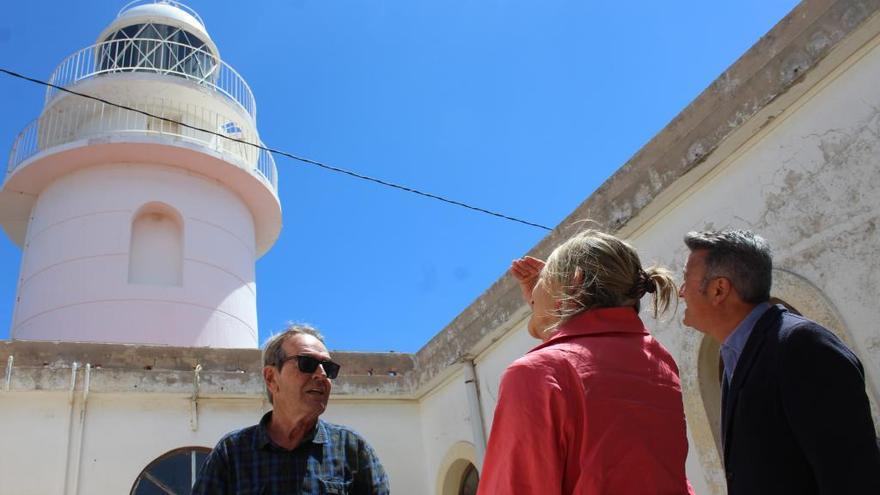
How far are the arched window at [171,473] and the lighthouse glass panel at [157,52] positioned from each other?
764cm

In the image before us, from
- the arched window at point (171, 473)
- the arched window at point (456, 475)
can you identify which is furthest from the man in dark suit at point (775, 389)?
the arched window at point (171, 473)

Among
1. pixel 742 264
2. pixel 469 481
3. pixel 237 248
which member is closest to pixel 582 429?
pixel 742 264

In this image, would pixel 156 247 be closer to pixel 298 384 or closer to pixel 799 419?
pixel 298 384

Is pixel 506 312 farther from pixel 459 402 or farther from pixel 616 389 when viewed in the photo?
pixel 616 389

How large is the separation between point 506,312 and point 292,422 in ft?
15.3

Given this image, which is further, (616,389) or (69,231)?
(69,231)

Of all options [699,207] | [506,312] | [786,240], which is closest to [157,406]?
[506,312]

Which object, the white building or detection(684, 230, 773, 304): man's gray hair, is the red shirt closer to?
detection(684, 230, 773, 304): man's gray hair

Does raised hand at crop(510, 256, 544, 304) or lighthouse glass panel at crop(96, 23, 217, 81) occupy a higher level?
lighthouse glass panel at crop(96, 23, 217, 81)

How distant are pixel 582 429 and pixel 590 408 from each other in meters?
0.04

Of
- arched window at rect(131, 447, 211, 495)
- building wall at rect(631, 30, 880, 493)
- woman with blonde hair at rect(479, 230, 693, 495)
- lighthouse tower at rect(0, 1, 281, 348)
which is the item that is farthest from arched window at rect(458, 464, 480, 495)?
woman with blonde hair at rect(479, 230, 693, 495)

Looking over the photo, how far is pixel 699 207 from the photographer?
5277mm

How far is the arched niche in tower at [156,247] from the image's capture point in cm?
1114

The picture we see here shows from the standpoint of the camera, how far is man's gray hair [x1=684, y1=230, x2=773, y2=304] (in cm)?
214
